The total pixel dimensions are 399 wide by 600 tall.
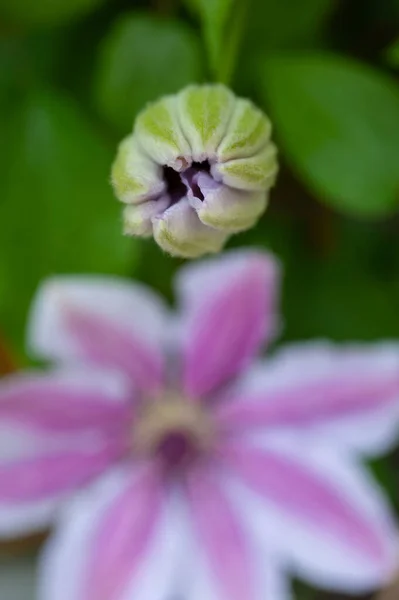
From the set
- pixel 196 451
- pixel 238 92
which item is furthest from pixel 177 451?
pixel 238 92

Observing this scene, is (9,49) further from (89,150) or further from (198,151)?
(198,151)

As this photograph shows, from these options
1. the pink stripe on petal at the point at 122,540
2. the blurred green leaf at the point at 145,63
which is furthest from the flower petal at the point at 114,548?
the blurred green leaf at the point at 145,63

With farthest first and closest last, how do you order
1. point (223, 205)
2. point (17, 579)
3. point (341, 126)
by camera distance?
point (17, 579)
point (341, 126)
point (223, 205)

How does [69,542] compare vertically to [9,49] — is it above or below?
below

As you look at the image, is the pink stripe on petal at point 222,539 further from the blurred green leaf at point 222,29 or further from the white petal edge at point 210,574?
the blurred green leaf at point 222,29

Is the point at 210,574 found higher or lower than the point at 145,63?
lower

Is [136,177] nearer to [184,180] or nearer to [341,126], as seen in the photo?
[184,180]

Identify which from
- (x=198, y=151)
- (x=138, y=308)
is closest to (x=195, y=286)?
(x=138, y=308)
